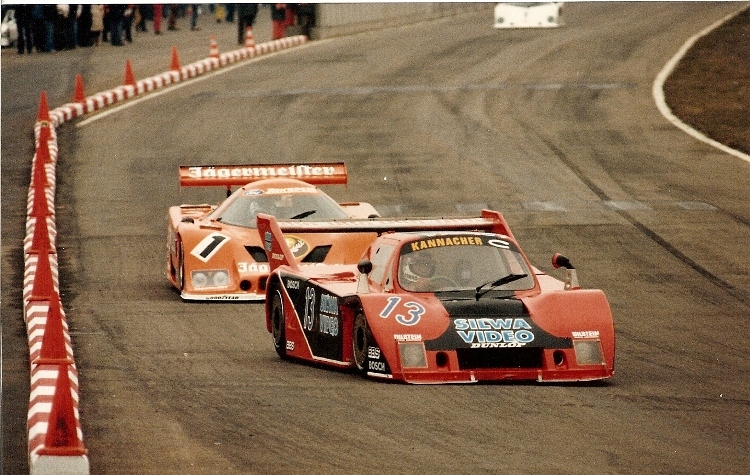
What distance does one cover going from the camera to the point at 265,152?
24.8 m

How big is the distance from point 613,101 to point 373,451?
22.8 m

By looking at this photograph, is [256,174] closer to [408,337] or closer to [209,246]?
[209,246]

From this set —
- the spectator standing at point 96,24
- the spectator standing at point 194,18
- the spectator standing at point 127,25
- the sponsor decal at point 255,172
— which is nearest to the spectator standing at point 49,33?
the spectator standing at point 96,24

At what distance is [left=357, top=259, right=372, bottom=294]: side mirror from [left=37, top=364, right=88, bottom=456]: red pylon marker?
12.2 ft

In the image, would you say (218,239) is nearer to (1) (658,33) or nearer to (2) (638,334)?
(2) (638,334)

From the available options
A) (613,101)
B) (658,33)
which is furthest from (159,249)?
(658,33)

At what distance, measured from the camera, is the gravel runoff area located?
26.7 meters

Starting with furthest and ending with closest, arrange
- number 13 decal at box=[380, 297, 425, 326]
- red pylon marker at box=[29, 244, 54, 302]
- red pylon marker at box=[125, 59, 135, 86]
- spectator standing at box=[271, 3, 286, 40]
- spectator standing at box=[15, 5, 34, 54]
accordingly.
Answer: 1. spectator standing at box=[271, 3, 286, 40]
2. spectator standing at box=[15, 5, 34, 54]
3. red pylon marker at box=[125, 59, 135, 86]
4. red pylon marker at box=[29, 244, 54, 302]
5. number 13 decal at box=[380, 297, 425, 326]

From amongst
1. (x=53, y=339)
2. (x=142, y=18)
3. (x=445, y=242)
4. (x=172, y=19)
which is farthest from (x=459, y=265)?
(x=172, y=19)

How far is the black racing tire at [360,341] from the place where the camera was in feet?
33.4

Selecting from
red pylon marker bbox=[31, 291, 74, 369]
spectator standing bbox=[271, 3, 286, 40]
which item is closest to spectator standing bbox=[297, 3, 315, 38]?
spectator standing bbox=[271, 3, 286, 40]

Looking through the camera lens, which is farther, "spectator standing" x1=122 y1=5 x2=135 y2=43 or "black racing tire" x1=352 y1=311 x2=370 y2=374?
"spectator standing" x1=122 y1=5 x2=135 y2=43

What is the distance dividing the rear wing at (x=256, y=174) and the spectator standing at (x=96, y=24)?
931 inches

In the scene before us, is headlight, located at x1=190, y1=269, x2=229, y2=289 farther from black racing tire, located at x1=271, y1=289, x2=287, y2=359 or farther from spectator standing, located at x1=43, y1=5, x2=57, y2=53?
spectator standing, located at x1=43, y1=5, x2=57, y2=53
